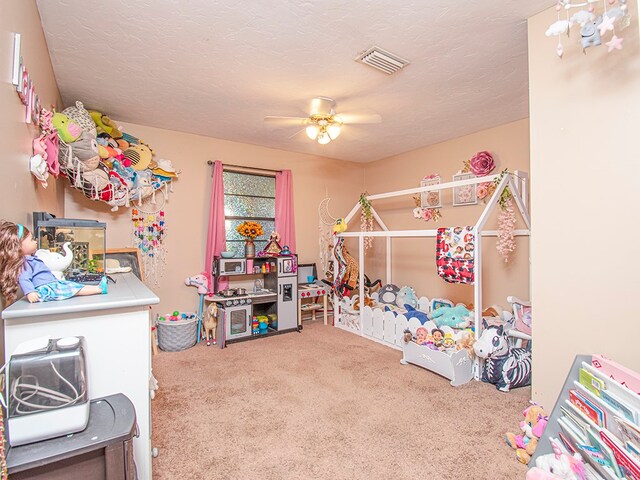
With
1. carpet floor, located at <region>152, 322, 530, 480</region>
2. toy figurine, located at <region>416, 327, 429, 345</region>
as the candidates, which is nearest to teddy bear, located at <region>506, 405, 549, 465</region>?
carpet floor, located at <region>152, 322, 530, 480</region>

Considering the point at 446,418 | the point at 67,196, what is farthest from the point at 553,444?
the point at 67,196

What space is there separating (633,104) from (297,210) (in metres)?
3.59

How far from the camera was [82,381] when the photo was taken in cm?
95

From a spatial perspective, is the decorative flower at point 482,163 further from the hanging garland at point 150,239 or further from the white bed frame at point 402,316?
the hanging garland at point 150,239

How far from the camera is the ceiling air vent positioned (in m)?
2.16

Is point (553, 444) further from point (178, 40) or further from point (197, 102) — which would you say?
point (197, 102)

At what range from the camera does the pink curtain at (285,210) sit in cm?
436

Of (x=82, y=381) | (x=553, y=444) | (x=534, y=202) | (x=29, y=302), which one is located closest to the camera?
(x=82, y=381)

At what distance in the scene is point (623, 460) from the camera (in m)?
1.15

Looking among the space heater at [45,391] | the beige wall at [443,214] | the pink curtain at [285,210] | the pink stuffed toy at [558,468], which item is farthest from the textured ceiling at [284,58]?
the pink stuffed toy at [558,468]

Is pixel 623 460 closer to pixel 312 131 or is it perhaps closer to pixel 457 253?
pixel 457 253

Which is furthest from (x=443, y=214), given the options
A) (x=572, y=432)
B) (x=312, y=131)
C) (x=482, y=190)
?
(x=572, y=432)

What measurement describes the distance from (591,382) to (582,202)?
88 centimetres

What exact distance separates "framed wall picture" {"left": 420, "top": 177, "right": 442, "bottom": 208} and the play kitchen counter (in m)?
3.65
